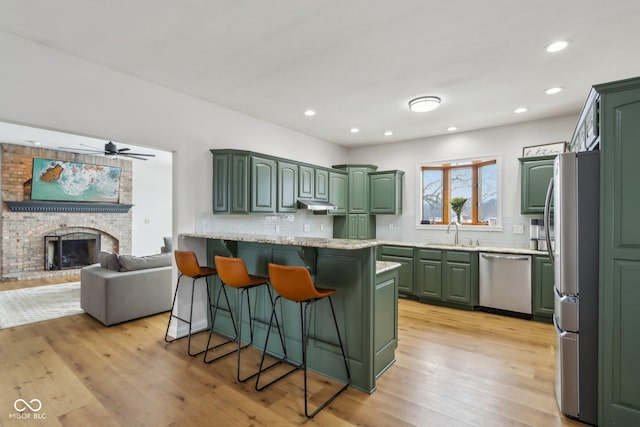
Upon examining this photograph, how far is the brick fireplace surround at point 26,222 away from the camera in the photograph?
6109 mm

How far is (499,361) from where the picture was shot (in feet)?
9.52

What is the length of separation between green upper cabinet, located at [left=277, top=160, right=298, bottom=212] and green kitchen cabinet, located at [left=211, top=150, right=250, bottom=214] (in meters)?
0.60

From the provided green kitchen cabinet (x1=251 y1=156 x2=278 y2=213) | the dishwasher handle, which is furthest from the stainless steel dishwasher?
green kitchen cabinet (x1=251 y1=156 x2=278 y2=213)

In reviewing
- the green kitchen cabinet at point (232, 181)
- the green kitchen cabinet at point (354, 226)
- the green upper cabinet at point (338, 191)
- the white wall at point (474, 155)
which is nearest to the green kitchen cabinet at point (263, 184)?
the green kitchen cabinet at point (232, 181)

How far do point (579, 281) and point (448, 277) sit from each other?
257 centimetres

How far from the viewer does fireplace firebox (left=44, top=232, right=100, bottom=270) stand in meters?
6.67

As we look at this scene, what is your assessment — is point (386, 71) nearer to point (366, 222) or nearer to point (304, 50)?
point (304, 50)

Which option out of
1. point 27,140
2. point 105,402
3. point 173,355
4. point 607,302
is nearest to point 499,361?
point 607,302

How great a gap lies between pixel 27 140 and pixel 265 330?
632 cm

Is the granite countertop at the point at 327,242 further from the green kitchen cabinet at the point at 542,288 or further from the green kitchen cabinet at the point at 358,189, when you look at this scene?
the green kitchen cabinet at the point at 358,189

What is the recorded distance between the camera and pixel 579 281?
2037mm

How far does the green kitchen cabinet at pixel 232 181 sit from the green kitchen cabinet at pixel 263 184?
0.09 m

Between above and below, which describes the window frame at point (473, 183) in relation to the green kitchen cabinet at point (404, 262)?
above

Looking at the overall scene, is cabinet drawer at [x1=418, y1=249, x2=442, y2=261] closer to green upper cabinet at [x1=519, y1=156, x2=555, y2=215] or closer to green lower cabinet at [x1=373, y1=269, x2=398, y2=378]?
green upper cabinet at [x1=519, y1=156, x2=555, y2=215]
